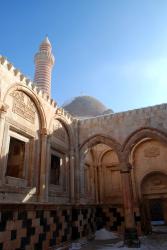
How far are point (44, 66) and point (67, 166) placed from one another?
13.0 meters

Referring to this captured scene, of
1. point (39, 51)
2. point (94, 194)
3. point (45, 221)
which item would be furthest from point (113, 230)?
point (39, 51)

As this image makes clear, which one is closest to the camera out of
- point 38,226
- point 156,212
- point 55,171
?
point 38,226

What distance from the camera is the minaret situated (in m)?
19.8

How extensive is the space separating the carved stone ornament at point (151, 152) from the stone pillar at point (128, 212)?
2.76 m

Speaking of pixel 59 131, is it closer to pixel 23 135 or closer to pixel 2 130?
pixel 23 135

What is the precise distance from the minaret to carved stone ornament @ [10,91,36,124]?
11.5m

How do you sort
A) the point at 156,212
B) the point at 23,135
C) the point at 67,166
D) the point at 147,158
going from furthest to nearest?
1. the point at 156,212
2. the point at 147,158
3. the point at 67,166
4. the point at 23,135

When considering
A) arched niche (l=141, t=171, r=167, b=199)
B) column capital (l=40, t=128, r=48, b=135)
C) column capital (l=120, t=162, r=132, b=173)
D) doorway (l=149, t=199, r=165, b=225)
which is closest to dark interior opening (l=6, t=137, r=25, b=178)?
column capital (l=40, t=128, r=48, b=135)

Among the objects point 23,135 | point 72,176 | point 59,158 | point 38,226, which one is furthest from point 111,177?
point 38,226

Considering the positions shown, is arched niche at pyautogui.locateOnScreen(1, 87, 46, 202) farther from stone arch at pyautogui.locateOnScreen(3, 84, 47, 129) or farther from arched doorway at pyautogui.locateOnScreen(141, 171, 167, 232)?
arched doorway at pyautogui.locateOnScreen(141, 171, 167, 232)

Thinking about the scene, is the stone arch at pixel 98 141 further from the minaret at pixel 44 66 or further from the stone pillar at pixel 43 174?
the minaret at pixel 44 66

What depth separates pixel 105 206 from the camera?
1114cm

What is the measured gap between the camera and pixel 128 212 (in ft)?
28.6

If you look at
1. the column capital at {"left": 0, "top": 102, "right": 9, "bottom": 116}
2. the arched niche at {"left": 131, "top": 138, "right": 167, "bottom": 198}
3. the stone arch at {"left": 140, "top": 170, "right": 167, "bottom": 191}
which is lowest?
the stone arch at {"left": 140, "top": 170, "right": 167, "bottom": 191}
